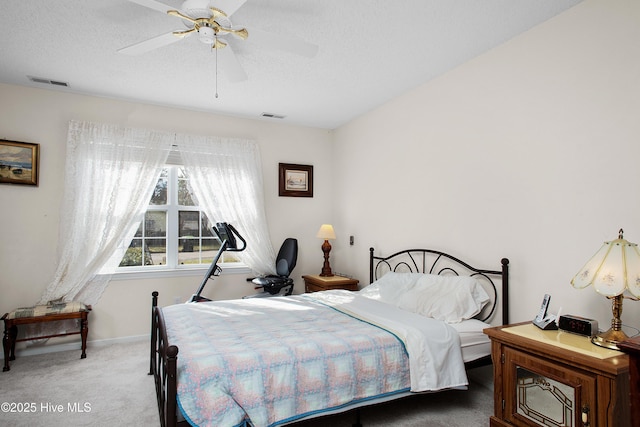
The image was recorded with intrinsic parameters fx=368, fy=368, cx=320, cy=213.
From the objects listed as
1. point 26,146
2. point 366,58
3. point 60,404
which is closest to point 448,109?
point 366,58

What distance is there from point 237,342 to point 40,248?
9.37 feet

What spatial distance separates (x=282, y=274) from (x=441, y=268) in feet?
6.60

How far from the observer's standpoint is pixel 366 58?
301 centimetres

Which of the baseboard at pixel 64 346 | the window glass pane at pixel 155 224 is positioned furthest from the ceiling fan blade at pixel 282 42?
the baseboard at pixel 64 346

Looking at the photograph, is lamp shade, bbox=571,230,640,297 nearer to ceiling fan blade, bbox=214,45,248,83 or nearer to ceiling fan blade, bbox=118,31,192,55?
ceiling fan blade, bbox=214,45,248,83

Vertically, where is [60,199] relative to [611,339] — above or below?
above

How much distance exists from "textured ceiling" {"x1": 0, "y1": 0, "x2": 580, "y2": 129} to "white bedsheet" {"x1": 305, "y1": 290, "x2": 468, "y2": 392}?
1971 mm

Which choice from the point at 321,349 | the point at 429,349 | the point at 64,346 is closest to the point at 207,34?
the point at 321,349

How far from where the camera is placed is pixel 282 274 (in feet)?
15.0

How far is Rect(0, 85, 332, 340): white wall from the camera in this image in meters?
3.64

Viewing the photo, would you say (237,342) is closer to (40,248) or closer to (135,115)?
(40,248)

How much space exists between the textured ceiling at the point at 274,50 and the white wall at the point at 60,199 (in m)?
0.22

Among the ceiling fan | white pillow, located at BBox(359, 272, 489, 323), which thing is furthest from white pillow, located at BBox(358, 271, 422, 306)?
the ceiling fan

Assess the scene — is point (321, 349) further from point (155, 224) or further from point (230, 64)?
point (155, 224)
